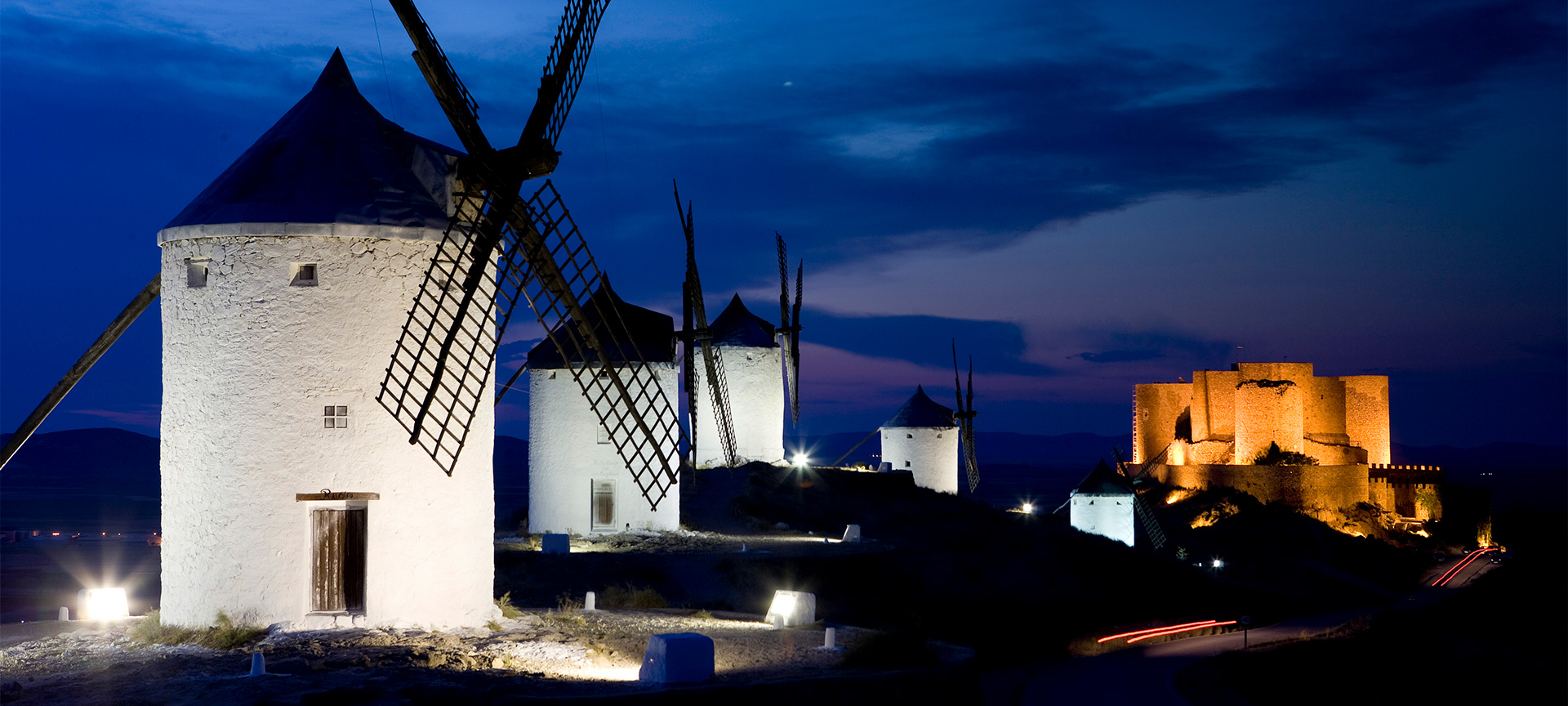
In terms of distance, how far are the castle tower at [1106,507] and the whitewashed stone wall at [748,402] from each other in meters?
10.0

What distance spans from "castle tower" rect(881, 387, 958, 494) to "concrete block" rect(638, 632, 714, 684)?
98.7 feet

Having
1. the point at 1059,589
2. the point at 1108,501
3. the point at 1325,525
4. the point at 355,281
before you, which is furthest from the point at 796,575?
the point at 1325,525

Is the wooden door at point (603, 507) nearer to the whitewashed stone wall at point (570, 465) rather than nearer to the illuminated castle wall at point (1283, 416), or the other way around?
the whitewashed stone wall at point (570, 465)

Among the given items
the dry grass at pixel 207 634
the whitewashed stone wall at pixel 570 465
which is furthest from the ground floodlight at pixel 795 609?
the whitewashed stone wall at pixel 570 465

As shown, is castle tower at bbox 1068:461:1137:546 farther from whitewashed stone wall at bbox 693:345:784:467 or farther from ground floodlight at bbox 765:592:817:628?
ground floodlight at bbox 765:592:817:628

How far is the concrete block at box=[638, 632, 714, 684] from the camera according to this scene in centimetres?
1056

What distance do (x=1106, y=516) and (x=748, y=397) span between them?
1188 cm

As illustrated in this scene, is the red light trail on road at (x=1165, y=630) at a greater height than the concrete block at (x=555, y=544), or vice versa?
the concrete block at (x=555, y=544)

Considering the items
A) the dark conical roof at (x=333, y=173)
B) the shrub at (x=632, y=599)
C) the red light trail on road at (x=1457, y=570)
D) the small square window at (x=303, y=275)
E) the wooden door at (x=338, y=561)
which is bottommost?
the red light trail on road at (x=1457, y=570)

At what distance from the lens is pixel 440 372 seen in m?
12.2

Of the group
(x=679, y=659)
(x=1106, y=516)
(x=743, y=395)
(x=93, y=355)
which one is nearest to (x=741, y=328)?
(x=743, y=395)

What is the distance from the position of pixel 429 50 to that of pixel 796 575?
11.3 m

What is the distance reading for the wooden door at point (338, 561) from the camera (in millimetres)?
12562

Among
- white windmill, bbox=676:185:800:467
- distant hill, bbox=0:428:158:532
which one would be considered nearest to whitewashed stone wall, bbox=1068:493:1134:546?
white windmill, bbox=676:185:800:467
